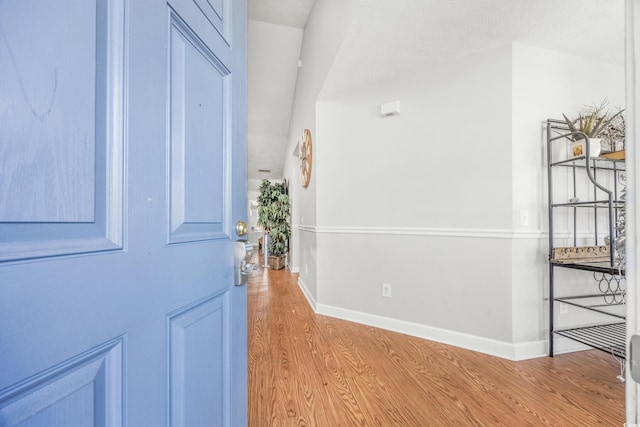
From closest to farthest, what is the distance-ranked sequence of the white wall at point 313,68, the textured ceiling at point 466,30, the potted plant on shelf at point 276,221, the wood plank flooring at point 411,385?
the wood plank flooring at point 411,385
the textured ceiling at point 466,30
the white wall at point 313,68
the potted plant on shelf at point 276,221

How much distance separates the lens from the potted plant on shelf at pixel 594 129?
5.98 feet

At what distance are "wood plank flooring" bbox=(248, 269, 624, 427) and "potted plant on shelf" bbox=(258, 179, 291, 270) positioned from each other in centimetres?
287

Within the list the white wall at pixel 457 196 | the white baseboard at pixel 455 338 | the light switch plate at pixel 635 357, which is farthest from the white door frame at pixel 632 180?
the white baseboard at pixel 455 338

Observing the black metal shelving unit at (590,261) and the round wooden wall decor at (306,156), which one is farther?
the round wooden wall decor at (306,156)

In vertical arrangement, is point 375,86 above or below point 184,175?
above

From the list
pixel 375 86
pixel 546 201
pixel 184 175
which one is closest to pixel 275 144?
pixel 375 86

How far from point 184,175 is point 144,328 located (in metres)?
0.33

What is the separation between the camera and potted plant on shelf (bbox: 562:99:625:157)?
1822mm

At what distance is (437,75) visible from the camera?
2.18 metres

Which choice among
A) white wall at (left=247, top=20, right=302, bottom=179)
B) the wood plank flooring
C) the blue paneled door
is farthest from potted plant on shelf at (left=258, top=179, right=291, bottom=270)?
the blue paneled door

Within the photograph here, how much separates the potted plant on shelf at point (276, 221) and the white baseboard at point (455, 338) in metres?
2.66

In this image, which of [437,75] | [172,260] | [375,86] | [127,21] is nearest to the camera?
[127,21]

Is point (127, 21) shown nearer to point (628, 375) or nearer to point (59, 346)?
point (59, 346)

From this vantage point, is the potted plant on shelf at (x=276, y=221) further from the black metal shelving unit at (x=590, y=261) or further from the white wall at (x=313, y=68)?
the black metal shelving unit at (x=590, y=261)
